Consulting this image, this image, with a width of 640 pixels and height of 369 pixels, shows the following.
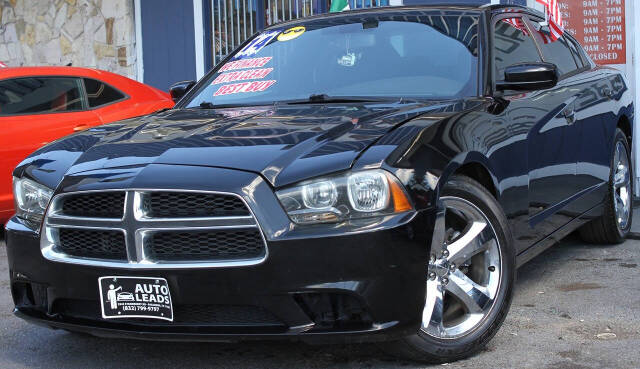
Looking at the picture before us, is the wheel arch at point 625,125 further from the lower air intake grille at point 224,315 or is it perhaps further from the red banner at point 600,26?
the lower air intake grille at point 224,315

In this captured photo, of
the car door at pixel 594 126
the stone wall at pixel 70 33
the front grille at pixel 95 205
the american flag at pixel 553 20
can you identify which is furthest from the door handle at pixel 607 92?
the stone wall at pixel 70 33

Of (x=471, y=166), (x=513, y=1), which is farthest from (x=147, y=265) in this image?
(x=513, y=1)

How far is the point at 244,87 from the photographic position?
16.6 ft

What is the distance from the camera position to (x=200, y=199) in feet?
11.5

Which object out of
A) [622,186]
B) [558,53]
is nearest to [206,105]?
[558,53]

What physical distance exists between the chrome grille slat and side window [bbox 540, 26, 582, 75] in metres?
2.84

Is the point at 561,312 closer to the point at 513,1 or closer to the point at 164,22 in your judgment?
the point at 513,1

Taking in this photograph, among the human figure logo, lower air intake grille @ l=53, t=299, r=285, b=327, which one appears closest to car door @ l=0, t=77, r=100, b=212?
the human figure logo

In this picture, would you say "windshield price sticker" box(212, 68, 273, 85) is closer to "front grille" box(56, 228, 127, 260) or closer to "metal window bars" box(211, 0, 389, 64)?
"front grille" box(56, 228, 127, 260)

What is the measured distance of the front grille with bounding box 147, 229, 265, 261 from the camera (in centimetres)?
345

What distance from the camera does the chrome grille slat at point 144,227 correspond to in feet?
11.3

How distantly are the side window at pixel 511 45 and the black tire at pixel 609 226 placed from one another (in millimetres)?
1177

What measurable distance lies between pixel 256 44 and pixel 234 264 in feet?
7.57

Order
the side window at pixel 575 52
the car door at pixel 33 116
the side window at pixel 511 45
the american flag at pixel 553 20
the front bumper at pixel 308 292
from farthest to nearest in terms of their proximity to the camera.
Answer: the car door at pixel 33 116 < the side window at pixel 575 52 < the american flag at pixel 553 20 < the side window at pixel 511 45 < the front bumper at pixel 308 292
